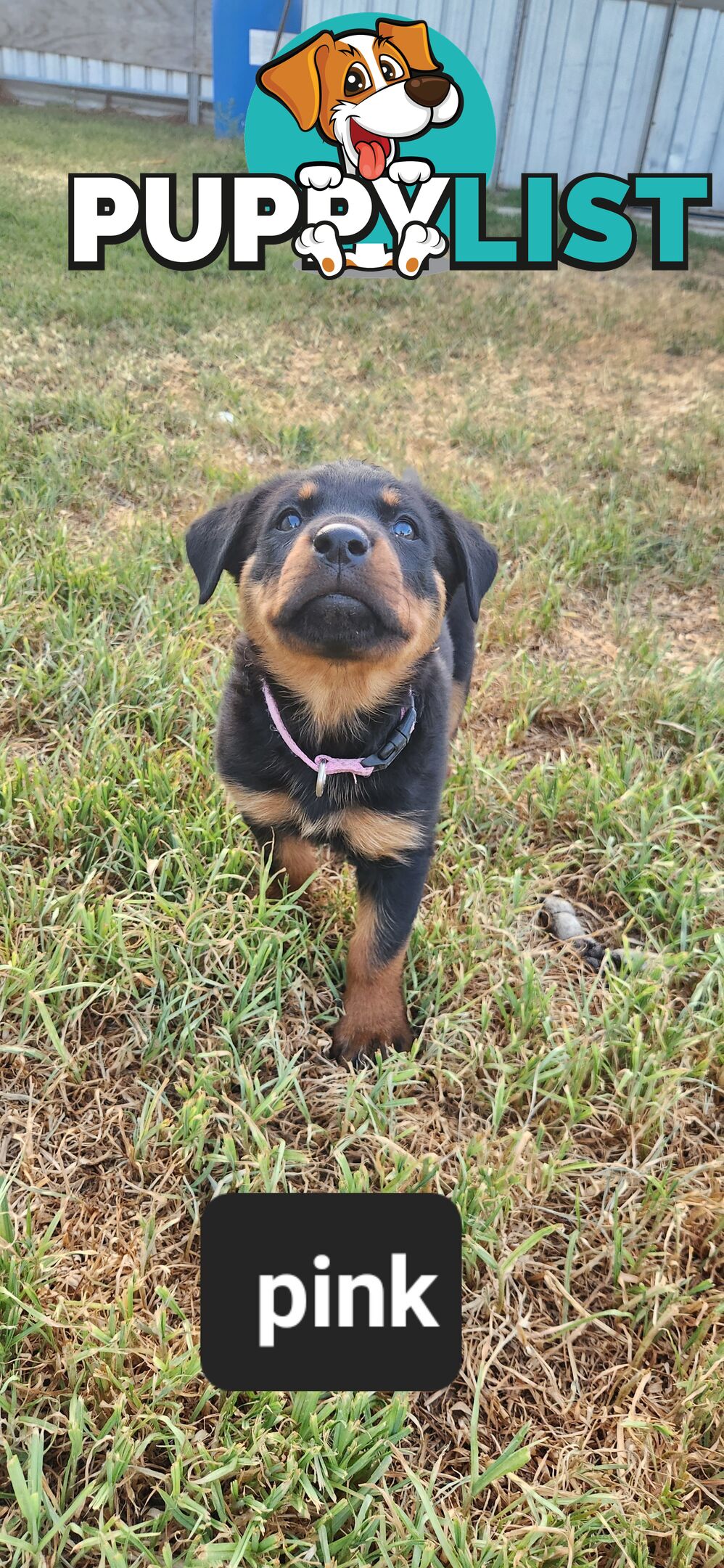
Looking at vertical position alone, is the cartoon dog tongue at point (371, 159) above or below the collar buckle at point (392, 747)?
above

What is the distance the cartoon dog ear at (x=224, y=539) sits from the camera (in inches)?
82.2

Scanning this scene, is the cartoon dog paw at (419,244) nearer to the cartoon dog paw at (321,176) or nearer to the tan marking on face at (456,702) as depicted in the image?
the cartoon dog paw at (321,176)

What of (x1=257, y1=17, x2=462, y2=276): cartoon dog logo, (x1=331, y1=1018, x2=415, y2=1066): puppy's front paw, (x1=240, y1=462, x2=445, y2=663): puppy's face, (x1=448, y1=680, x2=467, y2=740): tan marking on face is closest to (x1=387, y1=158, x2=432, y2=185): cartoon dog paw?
(x1=257, y1=17, x2=462, y2=276): cartoon dog logo

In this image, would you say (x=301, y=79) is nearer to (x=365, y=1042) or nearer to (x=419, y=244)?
(x=419, y=244)

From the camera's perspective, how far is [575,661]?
134 inches

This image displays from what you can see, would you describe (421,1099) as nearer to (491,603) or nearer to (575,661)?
(575,661)

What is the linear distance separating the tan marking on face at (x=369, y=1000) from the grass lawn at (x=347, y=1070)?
0.08 meters

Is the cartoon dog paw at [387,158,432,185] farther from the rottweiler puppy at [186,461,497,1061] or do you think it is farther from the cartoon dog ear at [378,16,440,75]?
the rottweiler puppy at [186,461,497,1061]

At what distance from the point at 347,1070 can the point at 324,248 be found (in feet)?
19.3

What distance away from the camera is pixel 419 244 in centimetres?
615

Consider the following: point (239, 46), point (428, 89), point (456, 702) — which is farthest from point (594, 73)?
point (456, 702)

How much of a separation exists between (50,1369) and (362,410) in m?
4.48

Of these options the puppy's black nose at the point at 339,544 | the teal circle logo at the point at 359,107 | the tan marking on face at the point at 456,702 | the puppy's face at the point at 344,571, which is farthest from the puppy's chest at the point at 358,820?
the teal circle logo at the point at 359,107

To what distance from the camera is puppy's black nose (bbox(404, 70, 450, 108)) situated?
510 cm
